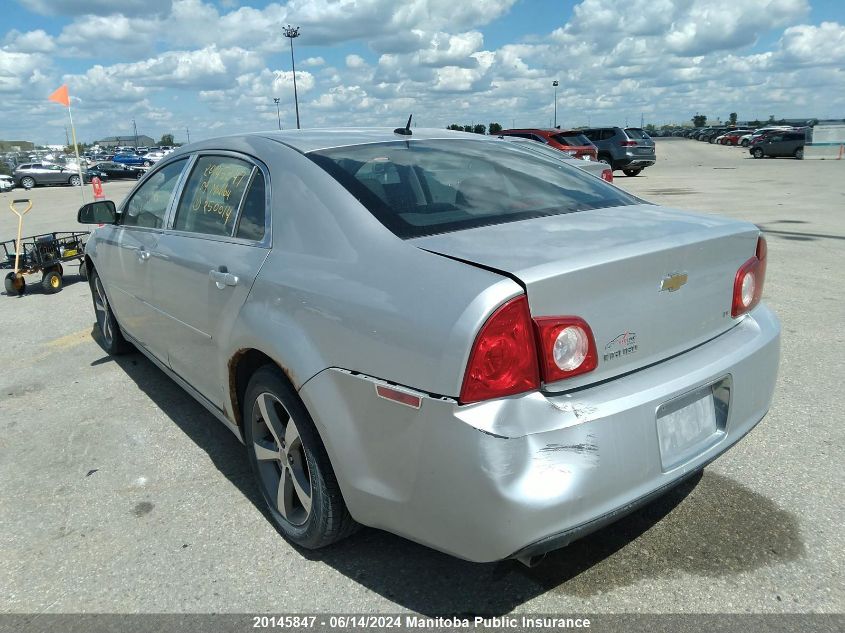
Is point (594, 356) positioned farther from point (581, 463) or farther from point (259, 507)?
point (259, 507)

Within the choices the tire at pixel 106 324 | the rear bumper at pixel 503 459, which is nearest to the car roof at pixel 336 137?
the rear bumper at pixel 503 459

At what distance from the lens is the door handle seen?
2.77 m

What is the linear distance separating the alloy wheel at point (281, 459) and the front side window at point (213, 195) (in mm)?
850

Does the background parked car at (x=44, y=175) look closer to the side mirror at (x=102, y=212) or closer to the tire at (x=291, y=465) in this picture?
the side mirror at (x=102, y=212)

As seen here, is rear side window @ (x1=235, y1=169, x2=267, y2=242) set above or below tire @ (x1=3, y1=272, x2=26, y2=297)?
above

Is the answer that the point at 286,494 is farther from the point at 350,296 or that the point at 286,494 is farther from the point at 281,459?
the point at 350,296

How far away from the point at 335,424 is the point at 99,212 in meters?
3.17

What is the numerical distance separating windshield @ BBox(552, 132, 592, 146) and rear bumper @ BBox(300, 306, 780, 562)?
62.4ft

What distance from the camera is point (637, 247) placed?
2.14 meters

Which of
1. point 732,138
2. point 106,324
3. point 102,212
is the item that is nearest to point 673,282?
point 102,212

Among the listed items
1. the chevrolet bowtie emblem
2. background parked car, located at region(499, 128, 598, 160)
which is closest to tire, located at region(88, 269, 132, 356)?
the chevrolet bowtie emblem

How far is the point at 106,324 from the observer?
203 inches

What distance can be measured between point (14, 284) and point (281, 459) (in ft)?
21.9

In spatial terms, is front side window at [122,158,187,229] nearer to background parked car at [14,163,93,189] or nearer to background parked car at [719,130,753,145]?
background parked car at [14,163,93,189]
